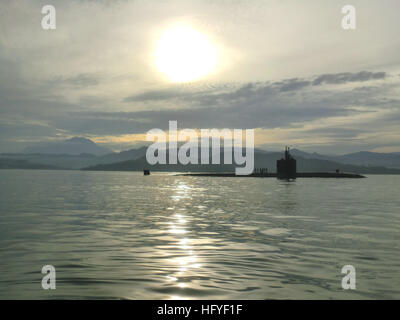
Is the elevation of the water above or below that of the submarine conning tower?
below

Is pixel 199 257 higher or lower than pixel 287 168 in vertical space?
lower

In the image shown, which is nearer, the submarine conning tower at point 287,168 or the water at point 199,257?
the water at point 199,257

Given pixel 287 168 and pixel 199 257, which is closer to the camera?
pixel 199 257

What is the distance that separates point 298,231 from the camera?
28859 mm

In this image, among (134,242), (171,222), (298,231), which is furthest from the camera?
(171,222)

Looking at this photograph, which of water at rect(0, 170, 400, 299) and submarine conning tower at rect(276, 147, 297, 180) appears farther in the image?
submarine conning tower at rect(276, 147, 297, 180)

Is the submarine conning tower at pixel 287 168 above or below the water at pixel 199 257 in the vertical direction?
above

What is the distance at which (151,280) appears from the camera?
50.6 feet
